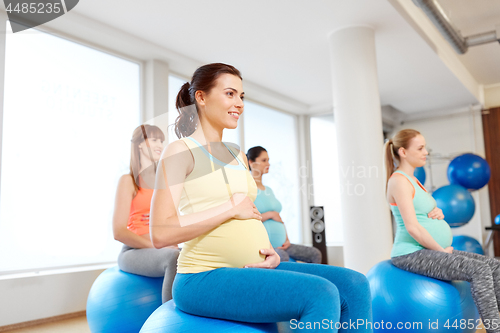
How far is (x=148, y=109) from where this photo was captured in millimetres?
4141

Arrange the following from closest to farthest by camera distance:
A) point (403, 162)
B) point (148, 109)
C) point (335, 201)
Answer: point (403, 162), point (148, 109), point (335, 201)

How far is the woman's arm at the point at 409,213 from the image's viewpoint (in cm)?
206

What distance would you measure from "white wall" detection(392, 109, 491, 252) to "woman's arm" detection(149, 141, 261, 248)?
650cm

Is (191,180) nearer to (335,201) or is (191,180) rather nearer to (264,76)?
(264,76)

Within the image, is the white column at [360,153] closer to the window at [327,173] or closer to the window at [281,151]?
the window at [281,151]

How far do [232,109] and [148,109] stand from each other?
303 centimetres

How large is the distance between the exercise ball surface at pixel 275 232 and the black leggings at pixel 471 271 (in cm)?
109

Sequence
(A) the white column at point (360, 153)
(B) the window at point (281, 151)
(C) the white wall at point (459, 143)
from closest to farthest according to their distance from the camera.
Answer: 1. (A) the white column at point (360, 153)
2. (B) the window at point (281, 151)
3. (C) the white wall at point (459, 143)

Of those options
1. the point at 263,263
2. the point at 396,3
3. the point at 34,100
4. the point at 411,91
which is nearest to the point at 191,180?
the point at 263,263

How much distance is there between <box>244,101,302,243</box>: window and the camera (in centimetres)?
578

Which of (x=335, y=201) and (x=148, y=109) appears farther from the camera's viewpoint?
(x=335, y=201)

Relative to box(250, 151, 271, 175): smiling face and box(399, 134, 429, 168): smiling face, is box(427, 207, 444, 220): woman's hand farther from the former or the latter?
box(250, 151, 271, 175): smiling face

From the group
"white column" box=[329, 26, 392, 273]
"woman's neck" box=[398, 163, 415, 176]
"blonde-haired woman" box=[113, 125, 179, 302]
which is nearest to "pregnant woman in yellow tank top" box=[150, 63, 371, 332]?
"blonde-haired woman" box=[113, 125, 179, 302]

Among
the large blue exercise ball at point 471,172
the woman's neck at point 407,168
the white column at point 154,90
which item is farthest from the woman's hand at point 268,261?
the large blue exercise ball at point 471,172
